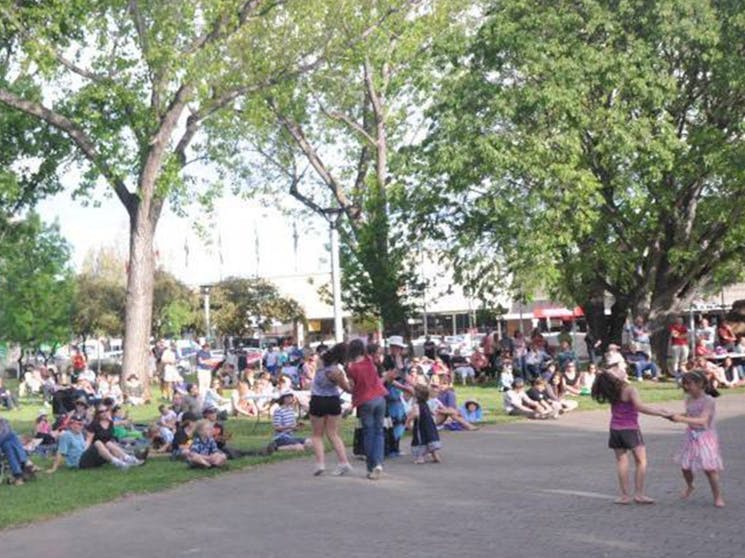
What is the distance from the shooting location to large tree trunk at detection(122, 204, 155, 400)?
2869cm

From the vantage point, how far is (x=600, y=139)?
2738 cm

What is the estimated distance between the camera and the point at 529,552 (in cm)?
819

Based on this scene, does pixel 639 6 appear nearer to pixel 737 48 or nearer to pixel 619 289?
pixel 737 48

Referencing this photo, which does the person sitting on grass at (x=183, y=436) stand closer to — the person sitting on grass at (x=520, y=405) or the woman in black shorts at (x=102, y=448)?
the woman in black shorts at (x=102, y=448)

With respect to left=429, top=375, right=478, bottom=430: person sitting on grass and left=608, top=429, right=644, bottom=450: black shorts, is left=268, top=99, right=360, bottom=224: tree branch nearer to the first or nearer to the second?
left=429, top=375, right=478, bottom=430: person sitting on grass

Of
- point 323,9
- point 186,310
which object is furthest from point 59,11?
point 186,310

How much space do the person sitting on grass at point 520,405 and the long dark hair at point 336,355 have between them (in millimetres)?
8105

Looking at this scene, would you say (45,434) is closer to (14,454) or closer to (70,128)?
(14,454)

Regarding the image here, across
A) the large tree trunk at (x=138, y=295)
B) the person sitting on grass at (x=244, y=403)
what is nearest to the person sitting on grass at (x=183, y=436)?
the person sitting on grass at (x=244, y=403)

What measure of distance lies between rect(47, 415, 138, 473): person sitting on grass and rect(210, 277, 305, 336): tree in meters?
48.6

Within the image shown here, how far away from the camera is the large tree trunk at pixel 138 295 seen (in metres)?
28.7

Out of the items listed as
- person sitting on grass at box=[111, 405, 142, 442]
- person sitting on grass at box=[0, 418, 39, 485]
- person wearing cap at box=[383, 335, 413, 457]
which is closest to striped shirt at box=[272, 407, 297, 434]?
person wearing cap at box=[383, 335, 413, 457]

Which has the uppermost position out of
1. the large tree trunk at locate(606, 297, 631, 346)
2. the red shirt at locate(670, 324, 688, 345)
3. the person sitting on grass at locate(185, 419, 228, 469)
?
the large tree trunk at locate(606, 297, 631, 346)

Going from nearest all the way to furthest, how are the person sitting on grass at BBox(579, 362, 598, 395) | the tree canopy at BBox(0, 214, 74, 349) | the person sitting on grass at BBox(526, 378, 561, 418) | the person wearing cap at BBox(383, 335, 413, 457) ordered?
the person wearing cap at BBox(383, 335, 413, 457), the person sitting on grass at BBox(526, 378, 561, 418), the person sitting on grass at BBox(579, 362, 598, 395), the tree canopy at BBox(0, 214, 74, 349)
